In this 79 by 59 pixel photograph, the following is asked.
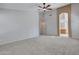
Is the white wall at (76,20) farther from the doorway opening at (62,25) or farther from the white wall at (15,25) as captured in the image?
the white wall at (15,25)

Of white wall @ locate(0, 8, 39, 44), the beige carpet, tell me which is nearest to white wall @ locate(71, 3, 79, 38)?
the beige carpet

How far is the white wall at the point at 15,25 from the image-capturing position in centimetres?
374

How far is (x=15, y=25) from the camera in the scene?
14.3ft

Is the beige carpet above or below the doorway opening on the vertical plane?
below

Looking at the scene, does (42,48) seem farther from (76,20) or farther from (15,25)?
(76,20)

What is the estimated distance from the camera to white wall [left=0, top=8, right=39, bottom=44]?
3.74 meters

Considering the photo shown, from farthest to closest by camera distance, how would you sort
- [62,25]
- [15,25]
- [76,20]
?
[76,20] < [15,25] < [62,25]

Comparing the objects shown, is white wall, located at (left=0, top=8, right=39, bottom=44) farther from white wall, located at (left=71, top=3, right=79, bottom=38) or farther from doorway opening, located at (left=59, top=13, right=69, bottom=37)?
white wall, located at (left=71, top=3, right=79, bottom=38)

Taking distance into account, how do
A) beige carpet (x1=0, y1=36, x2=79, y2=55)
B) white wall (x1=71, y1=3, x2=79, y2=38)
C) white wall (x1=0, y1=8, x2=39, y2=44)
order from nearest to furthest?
beige carpet (x1=0, y1=36, x2=79, y2=55) → white wall (x1=0, y1=8, x2=39, y2=44) → white wall (x1=71, y1=3, x2=79, y2=38)

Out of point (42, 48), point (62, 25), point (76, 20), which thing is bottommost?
point (42, 48)

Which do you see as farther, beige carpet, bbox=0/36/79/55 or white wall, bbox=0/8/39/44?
white wall, bbox=0/8/39/44

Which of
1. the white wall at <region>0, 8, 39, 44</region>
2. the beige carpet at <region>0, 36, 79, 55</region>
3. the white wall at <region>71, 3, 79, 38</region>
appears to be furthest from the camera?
the white wall at <region>71, 3, 79, 38</region>

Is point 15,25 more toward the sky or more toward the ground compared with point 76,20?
more toward the ground

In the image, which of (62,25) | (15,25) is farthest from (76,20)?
(15,25)
